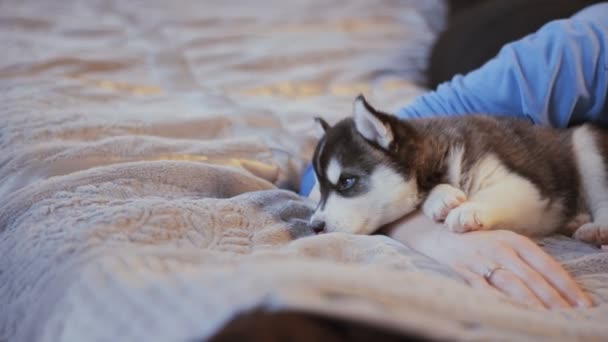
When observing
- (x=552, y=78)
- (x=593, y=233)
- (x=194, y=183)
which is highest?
(x=552, y=78)

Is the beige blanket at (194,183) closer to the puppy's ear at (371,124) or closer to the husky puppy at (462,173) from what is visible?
the husky puppy at (462,173)

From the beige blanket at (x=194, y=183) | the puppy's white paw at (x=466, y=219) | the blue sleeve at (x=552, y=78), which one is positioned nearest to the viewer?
the beige blanket at (x=194, y=183)

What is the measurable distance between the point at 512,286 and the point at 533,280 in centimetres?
3

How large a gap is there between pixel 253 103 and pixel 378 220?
718 millimetres

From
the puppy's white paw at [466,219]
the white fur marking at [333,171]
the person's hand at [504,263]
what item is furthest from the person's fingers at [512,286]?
the white fur marking at [333,171]

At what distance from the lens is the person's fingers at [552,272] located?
0.82 metres

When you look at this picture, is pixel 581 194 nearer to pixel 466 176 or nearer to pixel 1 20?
pixel 466 176

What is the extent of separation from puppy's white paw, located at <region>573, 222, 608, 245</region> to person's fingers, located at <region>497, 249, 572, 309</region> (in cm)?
26

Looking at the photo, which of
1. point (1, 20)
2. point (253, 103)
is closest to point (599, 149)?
point (253, 103)

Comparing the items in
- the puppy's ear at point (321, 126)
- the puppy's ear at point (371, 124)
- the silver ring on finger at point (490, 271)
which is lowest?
the silver ring on finger at point (490, 271)

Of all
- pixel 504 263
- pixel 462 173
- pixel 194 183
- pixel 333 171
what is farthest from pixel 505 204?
pixel 194 183

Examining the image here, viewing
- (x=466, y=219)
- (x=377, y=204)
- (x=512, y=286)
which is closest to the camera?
(x=512, y=286)

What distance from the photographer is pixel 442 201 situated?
1.10 m

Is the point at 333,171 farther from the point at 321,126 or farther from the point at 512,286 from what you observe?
the point at 512,286
